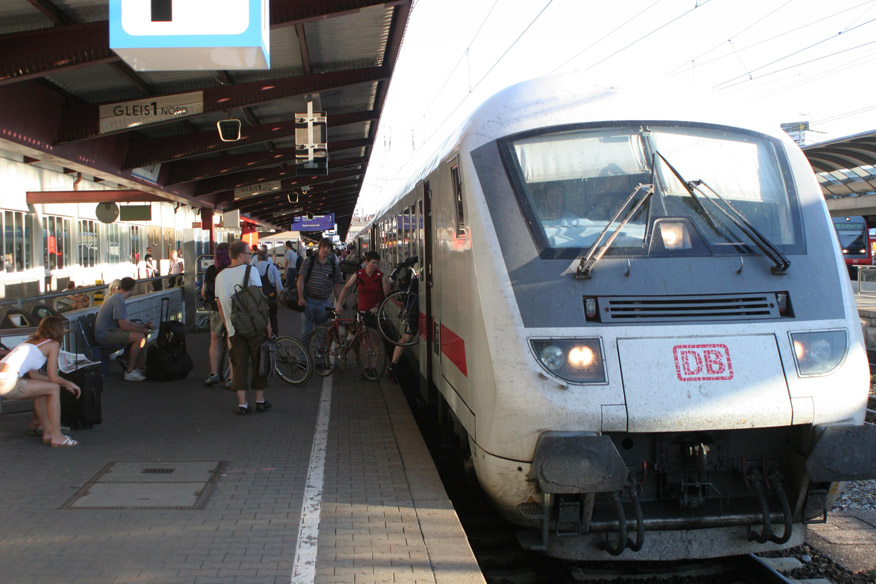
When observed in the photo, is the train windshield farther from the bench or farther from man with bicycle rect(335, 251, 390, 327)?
the bench

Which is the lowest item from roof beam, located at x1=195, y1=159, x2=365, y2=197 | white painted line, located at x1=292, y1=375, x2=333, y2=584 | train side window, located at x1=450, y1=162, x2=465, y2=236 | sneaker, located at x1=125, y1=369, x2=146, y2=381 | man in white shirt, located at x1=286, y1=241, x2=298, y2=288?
white painted line, located at x1=292, y1=375, x2=333, y2=584

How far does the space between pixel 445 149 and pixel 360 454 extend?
2589 millimetres

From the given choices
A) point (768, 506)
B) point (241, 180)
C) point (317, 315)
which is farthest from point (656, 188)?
point (241, 180)

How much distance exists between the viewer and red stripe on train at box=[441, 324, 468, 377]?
518 cm

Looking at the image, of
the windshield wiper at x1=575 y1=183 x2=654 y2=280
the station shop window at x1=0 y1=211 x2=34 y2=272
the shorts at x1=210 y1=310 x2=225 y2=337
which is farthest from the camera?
the station shop window at x1=0 y1=211 x2=34 y2=272

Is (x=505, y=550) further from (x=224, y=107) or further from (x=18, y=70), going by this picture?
(x=224, y=107)

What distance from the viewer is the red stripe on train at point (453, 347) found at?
17.0 ft

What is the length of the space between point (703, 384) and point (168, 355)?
7.40 metres

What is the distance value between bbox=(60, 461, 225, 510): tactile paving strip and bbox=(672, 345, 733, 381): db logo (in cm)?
311

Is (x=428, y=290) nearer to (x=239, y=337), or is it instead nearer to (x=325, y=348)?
(x=239, y=337)

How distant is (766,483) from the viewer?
4301 mm

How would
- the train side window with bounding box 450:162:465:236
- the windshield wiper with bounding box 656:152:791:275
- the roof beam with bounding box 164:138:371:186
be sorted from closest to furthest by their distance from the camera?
the windshield wiper with bounding box 656:152:791:275 < the train side window with bounding box 450:162:465:236 < the roof beam with bounding box 164:138:371:186

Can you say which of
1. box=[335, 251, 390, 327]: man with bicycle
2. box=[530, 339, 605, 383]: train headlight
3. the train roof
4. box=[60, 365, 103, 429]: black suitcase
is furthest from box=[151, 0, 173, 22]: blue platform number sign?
box=[335, 251, 390, 327]: man with bicycle

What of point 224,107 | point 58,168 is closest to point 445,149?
point 224,107
